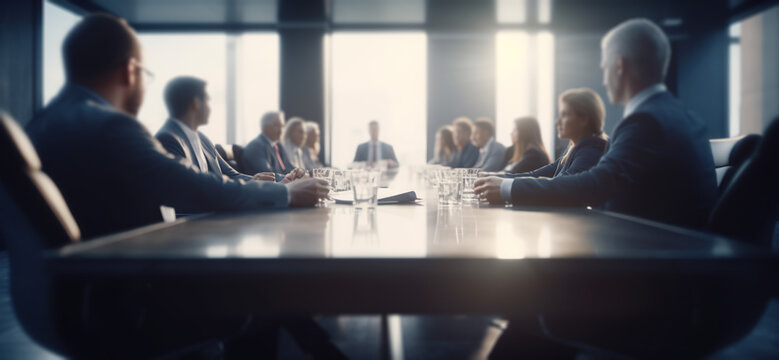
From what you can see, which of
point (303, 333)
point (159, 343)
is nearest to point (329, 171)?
point (303, 333)

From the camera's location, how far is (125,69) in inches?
53.9

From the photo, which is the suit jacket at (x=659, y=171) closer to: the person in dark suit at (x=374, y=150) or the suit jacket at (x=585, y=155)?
the suit jacket at (x=585, y=155)

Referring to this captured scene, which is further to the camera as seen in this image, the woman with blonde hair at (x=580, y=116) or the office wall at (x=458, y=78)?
the office wall at (x=458, y=78)

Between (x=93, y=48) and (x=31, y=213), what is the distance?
28.1 inches

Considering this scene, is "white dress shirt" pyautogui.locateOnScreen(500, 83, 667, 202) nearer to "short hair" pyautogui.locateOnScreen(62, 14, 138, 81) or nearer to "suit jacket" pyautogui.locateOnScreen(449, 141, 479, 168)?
"short hair" pyautogui.locateOnScreen(62, 14, 138, 81)

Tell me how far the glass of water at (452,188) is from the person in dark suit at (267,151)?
2.84 m

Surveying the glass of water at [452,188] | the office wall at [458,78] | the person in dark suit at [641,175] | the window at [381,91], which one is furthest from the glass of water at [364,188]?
the office wall at [458,78]

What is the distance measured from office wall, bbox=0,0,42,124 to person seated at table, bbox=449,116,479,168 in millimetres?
5262

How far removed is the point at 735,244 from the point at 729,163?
960 mm

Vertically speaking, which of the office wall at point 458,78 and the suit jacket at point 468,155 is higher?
the office wall at point 458,78

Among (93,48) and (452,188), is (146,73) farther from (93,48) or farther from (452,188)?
(452,188)

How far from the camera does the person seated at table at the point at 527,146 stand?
→ 13.4 ft

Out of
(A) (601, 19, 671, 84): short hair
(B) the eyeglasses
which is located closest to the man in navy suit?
(A) (601, 19, 671, 84): short hair

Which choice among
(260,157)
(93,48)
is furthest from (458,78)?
(93,48)
